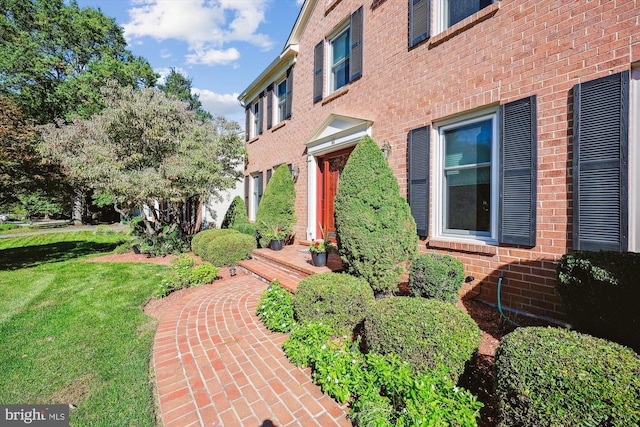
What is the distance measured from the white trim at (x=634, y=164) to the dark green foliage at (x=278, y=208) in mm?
6520

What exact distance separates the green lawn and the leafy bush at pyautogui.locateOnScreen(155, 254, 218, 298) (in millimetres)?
389

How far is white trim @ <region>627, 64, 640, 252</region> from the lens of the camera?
8.84 feet

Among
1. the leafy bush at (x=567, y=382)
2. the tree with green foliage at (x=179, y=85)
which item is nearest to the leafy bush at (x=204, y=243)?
the leafy bush at (x=567, y=382)

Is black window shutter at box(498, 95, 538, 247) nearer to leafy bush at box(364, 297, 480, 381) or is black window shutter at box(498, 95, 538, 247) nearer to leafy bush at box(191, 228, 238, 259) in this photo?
leafy bush at box(364, 297, 480, 381)

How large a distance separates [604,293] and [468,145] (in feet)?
8.63

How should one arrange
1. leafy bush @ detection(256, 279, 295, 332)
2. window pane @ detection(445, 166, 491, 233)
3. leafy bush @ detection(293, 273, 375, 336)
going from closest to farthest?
leafy bush @ detection(293, 273, 375, 336) → leafy bush @ detection(256, 279, 295, 332) → window pane @ detection(445, 166, 491, 233)

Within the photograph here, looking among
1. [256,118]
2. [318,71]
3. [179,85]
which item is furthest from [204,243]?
[179,85]

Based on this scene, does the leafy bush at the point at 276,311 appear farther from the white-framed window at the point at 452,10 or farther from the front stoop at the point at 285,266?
the white-framed window at the point at 452,10

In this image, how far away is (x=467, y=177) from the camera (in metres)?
4.14

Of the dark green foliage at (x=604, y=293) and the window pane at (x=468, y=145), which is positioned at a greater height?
the window pane at (x=468, y=145)

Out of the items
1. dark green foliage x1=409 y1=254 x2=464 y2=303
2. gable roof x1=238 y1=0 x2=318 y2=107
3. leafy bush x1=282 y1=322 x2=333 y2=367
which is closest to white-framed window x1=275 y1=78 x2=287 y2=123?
gable roof x1=238 y1=0 x2=318 y2=107

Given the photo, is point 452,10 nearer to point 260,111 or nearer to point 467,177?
point 467,177

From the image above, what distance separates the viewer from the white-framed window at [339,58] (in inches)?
262

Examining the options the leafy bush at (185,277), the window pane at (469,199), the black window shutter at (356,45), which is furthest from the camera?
the black window shutter at (356,45)
